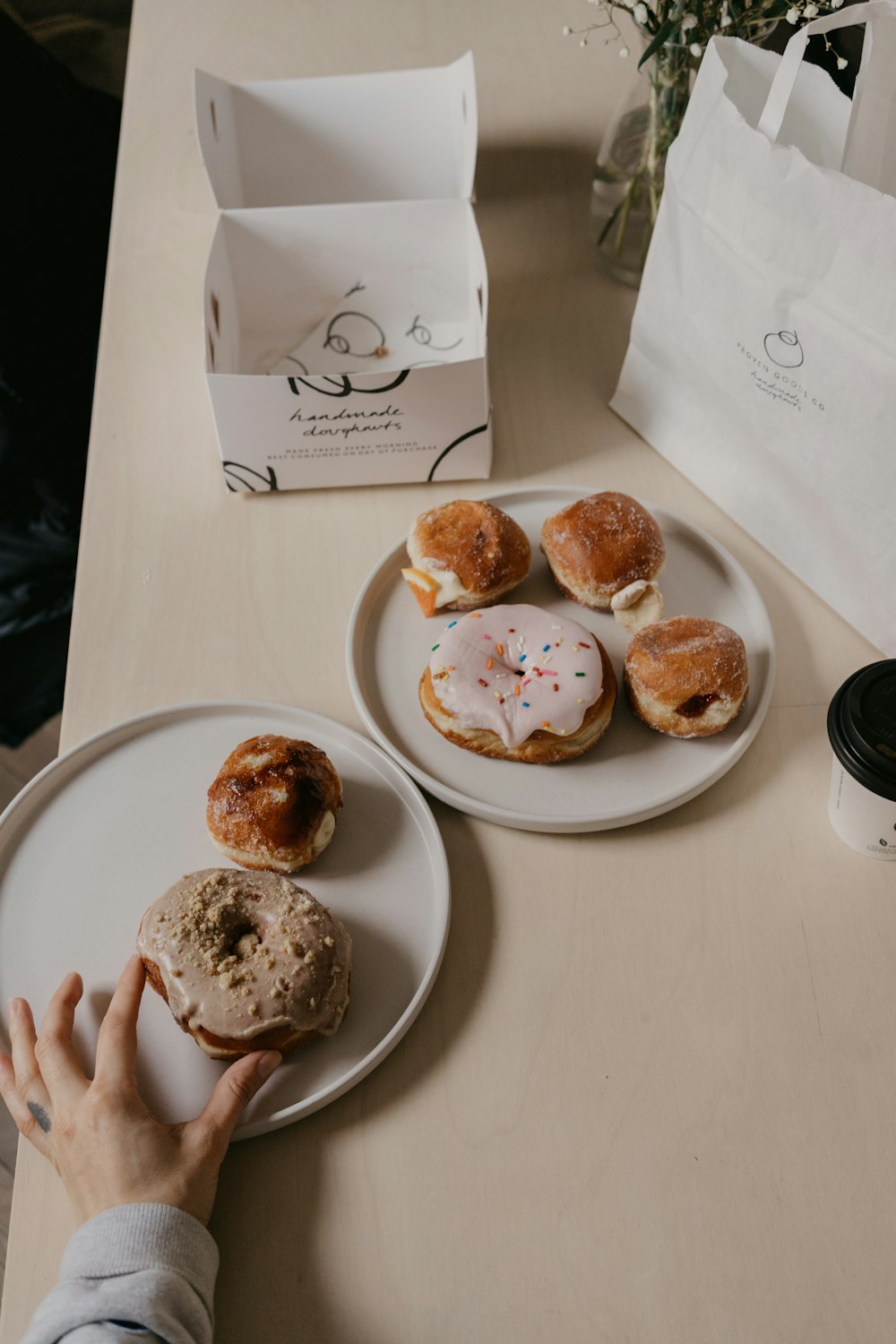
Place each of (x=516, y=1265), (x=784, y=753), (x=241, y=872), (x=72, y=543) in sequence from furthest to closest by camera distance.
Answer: (x=72, y=543) → (x=784, y=753) → (x=241, y=872) → (x=516, y=1265)

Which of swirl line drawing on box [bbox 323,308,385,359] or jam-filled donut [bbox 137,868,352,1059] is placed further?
swirl line drawing on box [bbox 323,308,385,359]

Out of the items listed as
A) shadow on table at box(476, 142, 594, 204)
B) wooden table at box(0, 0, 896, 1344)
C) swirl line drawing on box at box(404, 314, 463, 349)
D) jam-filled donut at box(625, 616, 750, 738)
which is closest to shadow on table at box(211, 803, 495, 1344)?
wooden table at box(0, 0, 896, 1344)

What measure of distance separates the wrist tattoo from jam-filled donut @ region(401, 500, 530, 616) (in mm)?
528

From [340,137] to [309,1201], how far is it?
119 cm

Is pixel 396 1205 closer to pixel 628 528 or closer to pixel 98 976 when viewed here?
pixel 98 976

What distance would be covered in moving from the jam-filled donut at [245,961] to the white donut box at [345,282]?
18.7 inches

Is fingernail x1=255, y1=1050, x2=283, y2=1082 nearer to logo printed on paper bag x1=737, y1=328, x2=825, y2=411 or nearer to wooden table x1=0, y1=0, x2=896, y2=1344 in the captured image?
wooden table x1=0, y1=0, x2=896, y2=1344

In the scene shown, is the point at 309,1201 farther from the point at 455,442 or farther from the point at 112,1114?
the point at 455,442

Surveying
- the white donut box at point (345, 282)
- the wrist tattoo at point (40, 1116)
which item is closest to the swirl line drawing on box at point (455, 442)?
the white donut box at point (345, 282)

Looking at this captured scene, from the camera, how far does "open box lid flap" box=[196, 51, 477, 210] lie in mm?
1229

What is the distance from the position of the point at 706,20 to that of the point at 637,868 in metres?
0.83

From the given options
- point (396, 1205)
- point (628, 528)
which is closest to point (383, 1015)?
point (396, 1205)

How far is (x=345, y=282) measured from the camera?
117cm

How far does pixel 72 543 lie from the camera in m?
1.44
